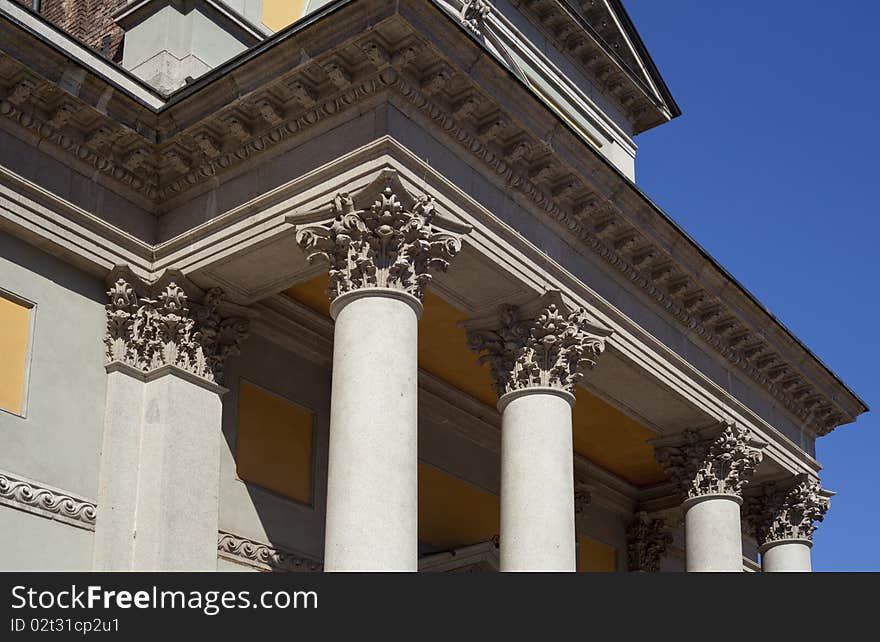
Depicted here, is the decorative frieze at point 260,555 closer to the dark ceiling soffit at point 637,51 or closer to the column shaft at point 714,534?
the column shaft at point 714,534

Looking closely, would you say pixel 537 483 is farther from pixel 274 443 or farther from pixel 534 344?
pixel 274 443

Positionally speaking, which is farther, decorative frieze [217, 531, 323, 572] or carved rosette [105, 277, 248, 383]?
decorative frieze [217, 531, 323, 572]

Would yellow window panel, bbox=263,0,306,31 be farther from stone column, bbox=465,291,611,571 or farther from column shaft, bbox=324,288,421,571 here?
column shaft, bbox=324,288,421,571

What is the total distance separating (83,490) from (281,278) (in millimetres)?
3508

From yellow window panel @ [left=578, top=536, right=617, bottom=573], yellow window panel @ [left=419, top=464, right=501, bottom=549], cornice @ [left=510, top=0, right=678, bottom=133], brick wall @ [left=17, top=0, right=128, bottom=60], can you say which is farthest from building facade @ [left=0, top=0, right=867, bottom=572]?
cornice @ [left=510, top=0, right=678, bottom=133]

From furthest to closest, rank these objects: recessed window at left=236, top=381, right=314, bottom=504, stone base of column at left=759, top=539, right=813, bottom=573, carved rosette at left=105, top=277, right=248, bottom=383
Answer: stone base of column at left=759, top=539, right=813, bottom=573 → recessed window at left=236, top=381, right=314, bottom=504 → carved rosette at left=105, top=277, right=248, bottom=383

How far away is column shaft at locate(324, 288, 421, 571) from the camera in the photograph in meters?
15.7

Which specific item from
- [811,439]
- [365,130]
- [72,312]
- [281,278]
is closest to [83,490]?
[72,312]

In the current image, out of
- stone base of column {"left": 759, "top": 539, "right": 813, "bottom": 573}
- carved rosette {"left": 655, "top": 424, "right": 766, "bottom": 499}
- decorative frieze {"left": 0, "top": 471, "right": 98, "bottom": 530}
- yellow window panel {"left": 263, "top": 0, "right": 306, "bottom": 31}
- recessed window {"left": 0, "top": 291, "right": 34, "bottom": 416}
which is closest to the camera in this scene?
decorative frieze {"left": 0, "top": 471, "right": 98, "bottom": 530}

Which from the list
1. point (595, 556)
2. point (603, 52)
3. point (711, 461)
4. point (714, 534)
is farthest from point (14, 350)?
point (603, 52)

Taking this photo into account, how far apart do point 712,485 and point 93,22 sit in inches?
470

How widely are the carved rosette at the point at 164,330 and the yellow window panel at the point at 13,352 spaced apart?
46.3 inches

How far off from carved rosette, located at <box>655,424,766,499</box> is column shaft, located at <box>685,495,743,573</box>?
6.5 inches

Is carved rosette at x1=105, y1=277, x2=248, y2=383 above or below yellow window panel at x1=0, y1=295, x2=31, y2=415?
above
